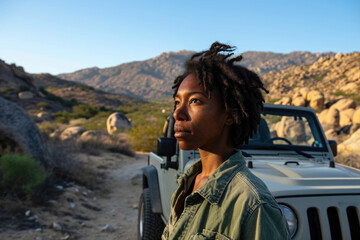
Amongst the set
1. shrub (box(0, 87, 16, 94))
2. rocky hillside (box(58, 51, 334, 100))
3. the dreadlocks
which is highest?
rocky hillside (box(58, 51, 334, 100))

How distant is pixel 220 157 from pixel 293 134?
2.95m

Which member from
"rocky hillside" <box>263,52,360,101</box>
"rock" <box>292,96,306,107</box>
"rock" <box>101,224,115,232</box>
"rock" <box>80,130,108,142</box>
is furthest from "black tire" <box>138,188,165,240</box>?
"rocky hillside" <box>263,52,360,101</box>

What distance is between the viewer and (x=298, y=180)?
198 centimetres

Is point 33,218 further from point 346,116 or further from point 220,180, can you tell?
point 346,116

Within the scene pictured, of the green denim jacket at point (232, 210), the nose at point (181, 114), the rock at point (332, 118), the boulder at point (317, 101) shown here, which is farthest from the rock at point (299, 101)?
the green denim jacket at point (232, 210)

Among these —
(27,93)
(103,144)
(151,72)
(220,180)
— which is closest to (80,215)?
(220,180)

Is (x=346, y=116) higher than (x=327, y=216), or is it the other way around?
(x=327, y=216)

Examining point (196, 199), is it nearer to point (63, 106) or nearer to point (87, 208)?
point (87, 208)

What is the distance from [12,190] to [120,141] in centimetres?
1033

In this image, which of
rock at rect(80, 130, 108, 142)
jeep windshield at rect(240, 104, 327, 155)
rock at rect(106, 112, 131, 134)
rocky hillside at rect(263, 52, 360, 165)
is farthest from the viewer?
rock at rect(106, 112, 131, 134)

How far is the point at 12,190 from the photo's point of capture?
17.7ft

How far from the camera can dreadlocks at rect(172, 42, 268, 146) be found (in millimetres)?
1111

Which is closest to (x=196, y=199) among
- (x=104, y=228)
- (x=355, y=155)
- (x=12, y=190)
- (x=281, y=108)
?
(x=281, y=108)

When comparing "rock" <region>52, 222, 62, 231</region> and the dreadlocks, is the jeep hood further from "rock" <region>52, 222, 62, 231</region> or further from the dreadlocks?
"rock" <region>52, 222, 62, 231</region>
